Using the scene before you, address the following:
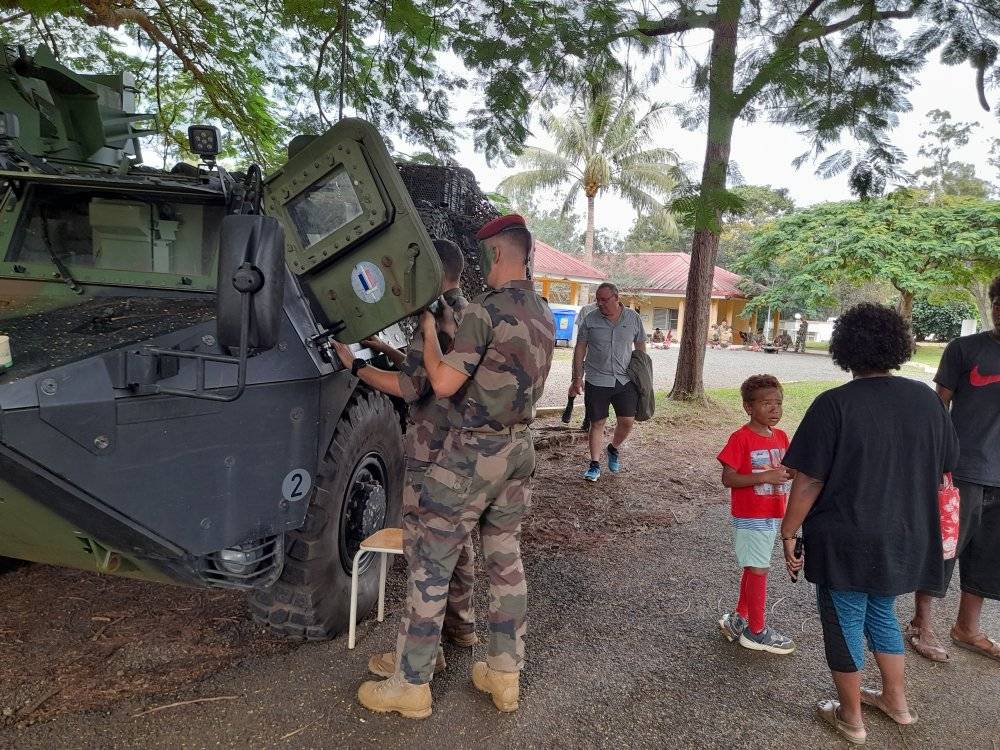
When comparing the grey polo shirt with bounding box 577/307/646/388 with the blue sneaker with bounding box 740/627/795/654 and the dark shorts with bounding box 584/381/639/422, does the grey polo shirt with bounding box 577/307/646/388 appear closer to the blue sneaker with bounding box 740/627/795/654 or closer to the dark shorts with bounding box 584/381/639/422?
the dark shorts with bounding box 584/381/639/422

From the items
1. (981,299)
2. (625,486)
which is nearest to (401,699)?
(625,486)

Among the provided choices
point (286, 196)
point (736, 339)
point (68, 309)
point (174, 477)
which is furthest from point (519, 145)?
point (736, 339)

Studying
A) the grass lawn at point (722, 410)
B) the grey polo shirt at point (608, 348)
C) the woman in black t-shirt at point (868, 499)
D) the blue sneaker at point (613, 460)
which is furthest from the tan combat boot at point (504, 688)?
the grass lawn at point (722, 410)

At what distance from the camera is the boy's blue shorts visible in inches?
98.1

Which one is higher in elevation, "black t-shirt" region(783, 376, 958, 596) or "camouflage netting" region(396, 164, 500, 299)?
"camouflage netting" region(396, 164, 500, 299)

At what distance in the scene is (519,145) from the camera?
5.19 m

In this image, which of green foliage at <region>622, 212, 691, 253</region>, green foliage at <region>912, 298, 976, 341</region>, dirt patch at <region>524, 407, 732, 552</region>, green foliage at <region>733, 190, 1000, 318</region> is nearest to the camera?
dirt patch at <region>524, 407, 732, 552</region>

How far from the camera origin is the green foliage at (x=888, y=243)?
15219 mm

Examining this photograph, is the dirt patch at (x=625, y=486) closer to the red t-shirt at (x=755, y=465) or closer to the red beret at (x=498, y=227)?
the red t-shirt at (x=755, y=465)

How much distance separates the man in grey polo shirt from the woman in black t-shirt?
130 inches

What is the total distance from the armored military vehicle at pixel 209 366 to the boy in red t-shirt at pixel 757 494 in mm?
1468

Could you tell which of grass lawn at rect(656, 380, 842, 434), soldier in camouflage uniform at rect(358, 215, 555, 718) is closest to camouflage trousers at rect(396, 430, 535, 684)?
soldier in camouflage uniform at rect(358, 215, 555, 718)

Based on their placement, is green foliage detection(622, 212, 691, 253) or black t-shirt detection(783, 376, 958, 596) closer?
black t-shirt detection(783, 376, 958, 596)

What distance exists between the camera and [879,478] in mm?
2410
